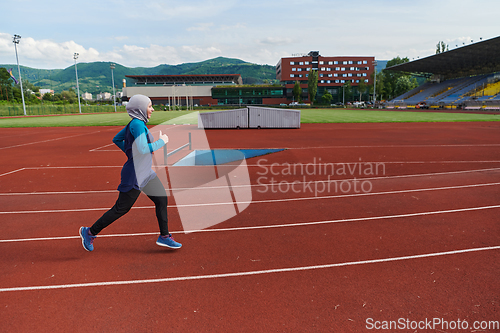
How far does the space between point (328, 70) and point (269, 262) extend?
134027 millimetres

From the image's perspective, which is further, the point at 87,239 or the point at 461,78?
the point at 461,78

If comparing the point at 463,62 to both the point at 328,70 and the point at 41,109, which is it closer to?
the point at 328,70

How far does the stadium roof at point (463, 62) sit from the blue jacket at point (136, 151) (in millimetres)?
61156

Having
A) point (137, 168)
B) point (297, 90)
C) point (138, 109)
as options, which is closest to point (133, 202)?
point (137, 168)

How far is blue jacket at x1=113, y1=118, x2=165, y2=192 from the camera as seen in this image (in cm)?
394

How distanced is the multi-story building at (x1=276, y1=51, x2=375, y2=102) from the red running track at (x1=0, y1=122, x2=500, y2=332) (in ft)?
398

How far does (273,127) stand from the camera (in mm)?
26688

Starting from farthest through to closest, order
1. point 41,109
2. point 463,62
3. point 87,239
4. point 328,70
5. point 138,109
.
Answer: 1. point 328,70
2. point 463,62
3. point 41,109
4. point 87,239
5. point 138,109

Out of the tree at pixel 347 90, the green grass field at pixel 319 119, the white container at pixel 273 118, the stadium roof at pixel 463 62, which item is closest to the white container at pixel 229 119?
the white container at pixel 273 118

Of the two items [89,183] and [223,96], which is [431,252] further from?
[223,96]

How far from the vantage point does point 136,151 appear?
408cm

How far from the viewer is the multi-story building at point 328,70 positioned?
408 feet

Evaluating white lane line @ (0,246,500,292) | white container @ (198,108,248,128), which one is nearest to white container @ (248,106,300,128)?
white container @ (198,108,248,128)

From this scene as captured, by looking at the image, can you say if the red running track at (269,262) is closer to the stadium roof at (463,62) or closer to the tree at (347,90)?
the stadium roof at (463,62)
